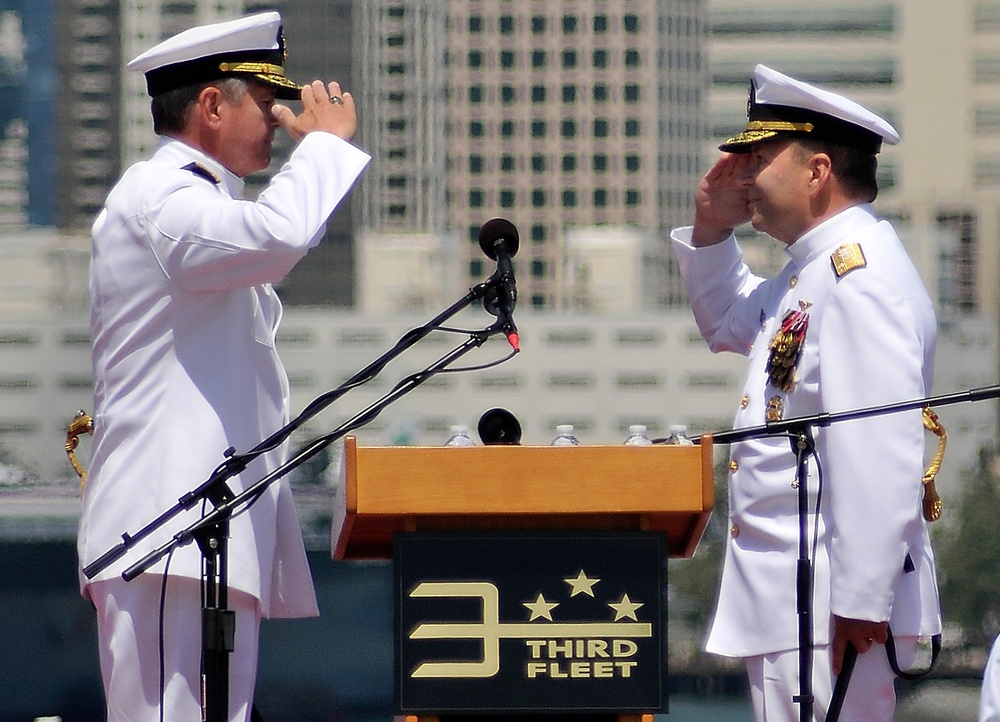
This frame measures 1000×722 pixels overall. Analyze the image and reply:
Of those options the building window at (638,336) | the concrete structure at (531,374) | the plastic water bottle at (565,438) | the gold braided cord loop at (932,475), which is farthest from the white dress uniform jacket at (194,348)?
the building window at (638,336)

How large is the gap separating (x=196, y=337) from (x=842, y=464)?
3.74 feet

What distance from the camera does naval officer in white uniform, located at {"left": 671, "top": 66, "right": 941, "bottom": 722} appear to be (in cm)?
305

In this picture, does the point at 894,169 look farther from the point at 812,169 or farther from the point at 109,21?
the point at 812,169

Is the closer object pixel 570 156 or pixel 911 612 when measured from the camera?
pixel 911 612

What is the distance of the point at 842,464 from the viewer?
3.07 metres

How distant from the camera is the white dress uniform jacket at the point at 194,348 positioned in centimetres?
309

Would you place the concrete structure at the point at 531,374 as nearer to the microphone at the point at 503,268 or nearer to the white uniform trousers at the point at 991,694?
the microphone at the point at 503,268

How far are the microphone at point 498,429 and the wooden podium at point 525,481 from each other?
9.2 inches

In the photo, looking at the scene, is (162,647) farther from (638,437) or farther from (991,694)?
(991,694)

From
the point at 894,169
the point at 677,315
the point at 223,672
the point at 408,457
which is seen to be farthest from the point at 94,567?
the point at 894,169

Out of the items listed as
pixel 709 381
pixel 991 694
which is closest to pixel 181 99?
pixel 991 694

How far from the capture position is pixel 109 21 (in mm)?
129375

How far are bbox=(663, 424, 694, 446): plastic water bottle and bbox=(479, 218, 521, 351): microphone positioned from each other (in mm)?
301

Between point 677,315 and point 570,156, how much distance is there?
17.9 metres
